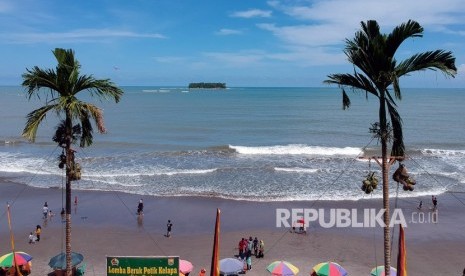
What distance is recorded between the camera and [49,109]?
9289mm

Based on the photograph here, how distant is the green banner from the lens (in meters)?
10.1

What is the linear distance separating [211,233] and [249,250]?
498 centimetres

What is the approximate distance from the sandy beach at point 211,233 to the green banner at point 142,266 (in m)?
10.4

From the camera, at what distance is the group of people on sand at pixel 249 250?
20.8 m

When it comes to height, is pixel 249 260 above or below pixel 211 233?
above

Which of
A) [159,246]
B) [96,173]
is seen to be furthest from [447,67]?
[96,173]

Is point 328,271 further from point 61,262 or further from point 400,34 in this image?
point 400,34

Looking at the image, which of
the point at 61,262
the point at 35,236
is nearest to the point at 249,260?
the point at 61,262

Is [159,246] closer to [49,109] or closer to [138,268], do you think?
[138,268]

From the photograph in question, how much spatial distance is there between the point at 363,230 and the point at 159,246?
12.0 meters

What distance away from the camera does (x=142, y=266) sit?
10.1 metres

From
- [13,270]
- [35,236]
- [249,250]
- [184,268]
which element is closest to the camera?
[184,268]

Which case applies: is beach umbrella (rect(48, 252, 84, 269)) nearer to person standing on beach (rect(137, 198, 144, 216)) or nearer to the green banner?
the green banner

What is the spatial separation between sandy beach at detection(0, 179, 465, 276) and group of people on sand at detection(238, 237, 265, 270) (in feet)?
1.52
